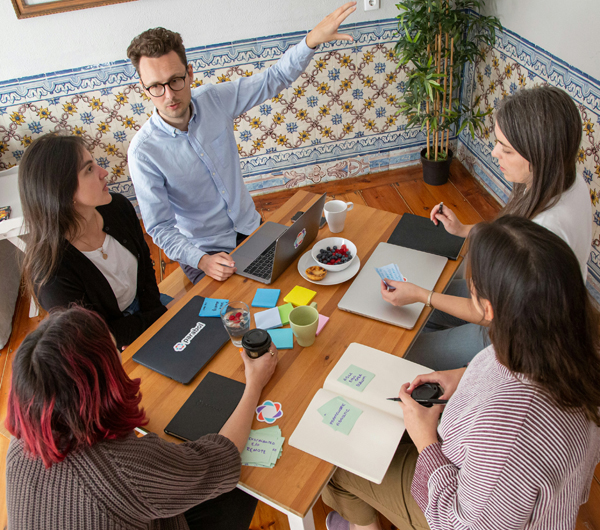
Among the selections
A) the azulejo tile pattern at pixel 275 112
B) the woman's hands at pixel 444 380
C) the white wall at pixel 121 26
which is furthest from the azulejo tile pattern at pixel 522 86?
the woman's hands at pixel 444 380

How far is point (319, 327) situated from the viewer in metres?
1.40

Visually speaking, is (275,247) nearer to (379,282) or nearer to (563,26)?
→ (379,282)

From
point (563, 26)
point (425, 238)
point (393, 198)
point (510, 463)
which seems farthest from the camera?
point (393, 198)

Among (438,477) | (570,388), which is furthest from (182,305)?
(570,388)

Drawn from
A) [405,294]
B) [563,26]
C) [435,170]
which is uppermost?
[563,26]

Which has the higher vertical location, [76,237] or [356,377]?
[76,237]

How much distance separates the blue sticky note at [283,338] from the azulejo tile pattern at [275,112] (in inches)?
83.9

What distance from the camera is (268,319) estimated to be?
1.44 meters

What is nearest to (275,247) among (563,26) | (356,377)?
(356,377)

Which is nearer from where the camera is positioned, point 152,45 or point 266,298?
point 266,298

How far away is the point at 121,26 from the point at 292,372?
95.9 inches

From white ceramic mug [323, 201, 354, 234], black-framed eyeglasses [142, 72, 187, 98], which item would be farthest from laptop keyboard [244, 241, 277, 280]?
black-framed eyeglasses [142, 72, 187, 98]

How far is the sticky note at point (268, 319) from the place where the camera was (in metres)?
1.42

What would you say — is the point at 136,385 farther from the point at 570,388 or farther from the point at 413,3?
the point at 413,3
